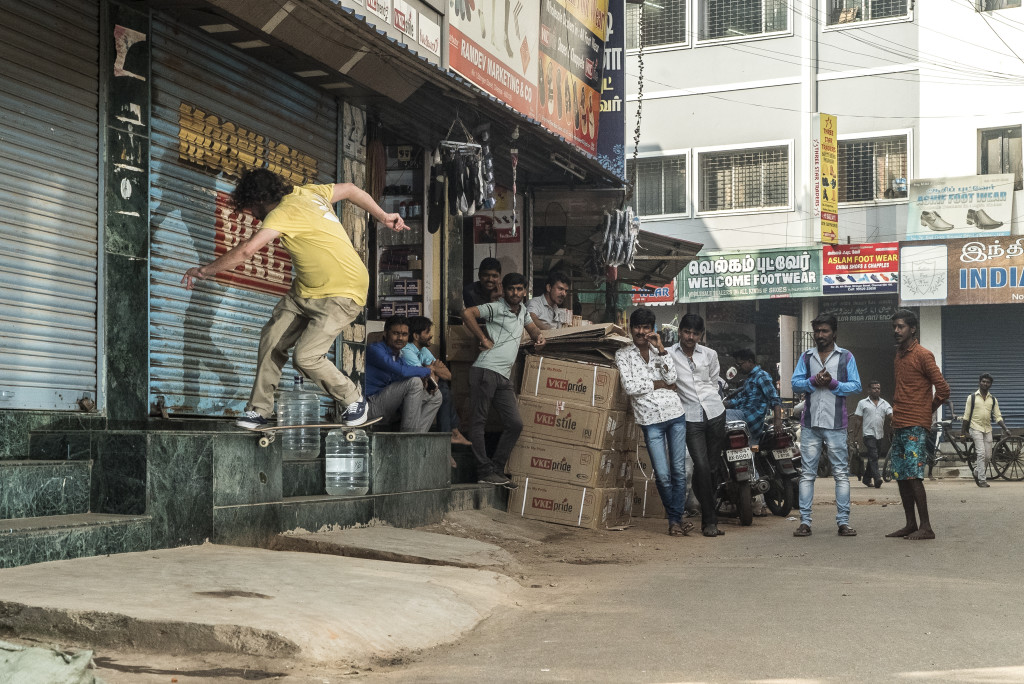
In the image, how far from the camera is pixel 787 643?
4922 millimetres

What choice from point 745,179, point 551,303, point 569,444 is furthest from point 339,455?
point 745,179

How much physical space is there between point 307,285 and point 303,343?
1.17 feet

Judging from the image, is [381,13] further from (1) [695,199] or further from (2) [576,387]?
(1) [695,199]

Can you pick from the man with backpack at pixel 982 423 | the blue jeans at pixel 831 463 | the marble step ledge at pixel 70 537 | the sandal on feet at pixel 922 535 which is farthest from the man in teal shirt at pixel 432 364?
the man with backpack at pixel 982 423

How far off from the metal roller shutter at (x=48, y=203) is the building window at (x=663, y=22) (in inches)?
925

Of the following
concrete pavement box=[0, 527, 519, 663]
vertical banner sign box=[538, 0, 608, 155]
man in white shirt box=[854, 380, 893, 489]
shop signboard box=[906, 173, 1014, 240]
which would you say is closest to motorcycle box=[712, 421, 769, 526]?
vertical banner sign box=[538, 0, 608, 155]

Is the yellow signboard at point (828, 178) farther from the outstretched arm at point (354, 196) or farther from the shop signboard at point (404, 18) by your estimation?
the outstretched arm at point (354, 196)

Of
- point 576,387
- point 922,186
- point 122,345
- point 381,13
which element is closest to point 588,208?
point 576,387

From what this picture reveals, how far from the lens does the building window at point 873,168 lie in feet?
88.2

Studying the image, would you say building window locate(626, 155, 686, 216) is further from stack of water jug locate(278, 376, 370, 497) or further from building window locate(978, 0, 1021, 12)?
stack of water jug locate(278, 376, 370, 497)

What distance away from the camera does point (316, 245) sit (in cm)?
712

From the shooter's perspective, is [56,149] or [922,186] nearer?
[56,149]

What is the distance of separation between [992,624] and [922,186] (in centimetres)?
2245

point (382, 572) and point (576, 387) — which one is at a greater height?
point (576, 387)
